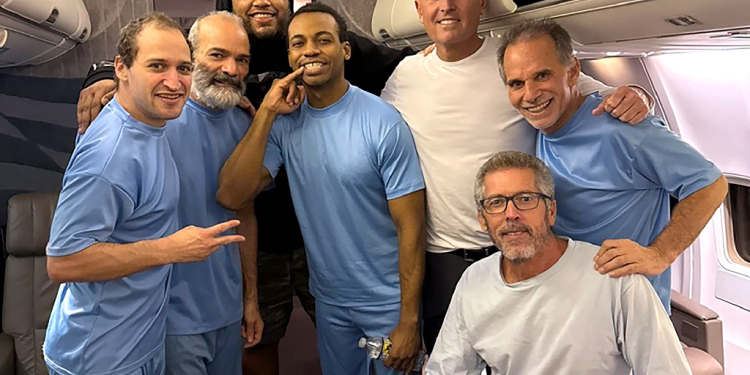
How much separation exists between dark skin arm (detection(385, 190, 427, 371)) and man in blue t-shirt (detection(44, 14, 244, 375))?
1.90ft

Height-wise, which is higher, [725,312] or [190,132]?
[190,132]

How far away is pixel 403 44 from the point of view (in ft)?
12.5

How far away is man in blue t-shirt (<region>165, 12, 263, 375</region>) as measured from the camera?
2.14m

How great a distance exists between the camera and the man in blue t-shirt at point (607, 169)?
189 centimetres

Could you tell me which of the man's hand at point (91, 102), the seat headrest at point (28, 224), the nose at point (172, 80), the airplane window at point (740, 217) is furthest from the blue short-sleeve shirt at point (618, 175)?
the seat headrest at point (28, 224)

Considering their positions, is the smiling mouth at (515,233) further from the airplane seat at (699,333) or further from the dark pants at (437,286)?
the airplane seat at (699,333)

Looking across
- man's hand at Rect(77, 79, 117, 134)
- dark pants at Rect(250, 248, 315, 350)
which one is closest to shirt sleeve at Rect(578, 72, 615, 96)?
dark pants at Rect(250, 248, 315, 350)

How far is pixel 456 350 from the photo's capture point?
205 cm

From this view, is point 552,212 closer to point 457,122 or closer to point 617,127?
point 617,127

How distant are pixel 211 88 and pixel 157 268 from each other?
65cm

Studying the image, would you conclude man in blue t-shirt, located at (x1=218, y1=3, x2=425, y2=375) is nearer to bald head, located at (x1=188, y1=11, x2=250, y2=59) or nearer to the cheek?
bald head, located at (x1=188, y1=11, x2=250, y2=59)

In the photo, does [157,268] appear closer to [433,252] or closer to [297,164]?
[297,164]

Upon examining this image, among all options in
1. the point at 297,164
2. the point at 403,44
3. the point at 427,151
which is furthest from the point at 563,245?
the point at 403,44

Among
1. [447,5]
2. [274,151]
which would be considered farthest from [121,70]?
[447,5]
